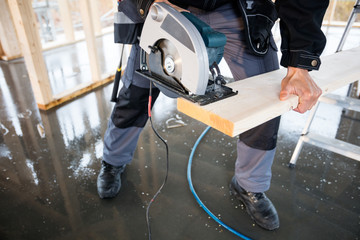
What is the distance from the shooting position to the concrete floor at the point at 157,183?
1197 millimetres

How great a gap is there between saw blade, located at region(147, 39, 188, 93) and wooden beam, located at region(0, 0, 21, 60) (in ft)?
11.1

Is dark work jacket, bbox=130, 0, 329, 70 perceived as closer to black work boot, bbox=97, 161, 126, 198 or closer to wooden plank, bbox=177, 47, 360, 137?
wooden plank, bbox=177, 47, 360, 137

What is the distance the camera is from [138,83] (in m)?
1.24

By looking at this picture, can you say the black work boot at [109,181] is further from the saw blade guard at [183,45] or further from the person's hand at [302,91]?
the person's hand at [302,91]

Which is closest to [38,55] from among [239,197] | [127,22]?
[127,22]

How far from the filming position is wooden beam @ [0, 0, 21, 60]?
3305mm

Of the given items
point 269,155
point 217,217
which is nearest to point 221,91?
point 269,155

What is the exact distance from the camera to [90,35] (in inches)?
95.8

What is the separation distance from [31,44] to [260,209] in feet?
6.29

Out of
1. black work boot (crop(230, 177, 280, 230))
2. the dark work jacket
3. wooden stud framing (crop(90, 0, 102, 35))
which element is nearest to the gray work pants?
black work boot (crop(230, 177, 280, 230))

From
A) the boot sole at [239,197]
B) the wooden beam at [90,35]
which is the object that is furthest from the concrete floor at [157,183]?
the wooden beam at [90,35]

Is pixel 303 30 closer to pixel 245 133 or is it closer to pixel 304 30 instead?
pixel 304 30

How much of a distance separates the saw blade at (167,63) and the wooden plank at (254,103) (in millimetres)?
68

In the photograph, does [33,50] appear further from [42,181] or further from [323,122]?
[323,122]
